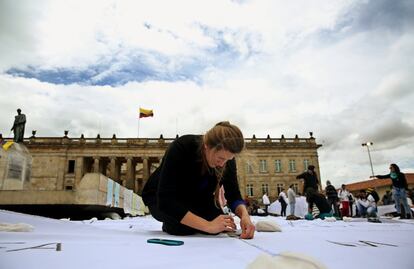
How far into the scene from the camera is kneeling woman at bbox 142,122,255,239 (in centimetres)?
202

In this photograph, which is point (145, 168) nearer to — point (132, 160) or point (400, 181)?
point (132, 160)

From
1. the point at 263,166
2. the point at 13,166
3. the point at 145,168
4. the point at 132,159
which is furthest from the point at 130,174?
the point at 13,166

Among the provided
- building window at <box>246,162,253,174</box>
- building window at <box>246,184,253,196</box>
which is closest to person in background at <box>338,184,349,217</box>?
building window at <box>246,184,253,196</box>

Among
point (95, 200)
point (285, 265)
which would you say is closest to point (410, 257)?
point (285, 265)

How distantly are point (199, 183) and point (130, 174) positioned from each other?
3952cm

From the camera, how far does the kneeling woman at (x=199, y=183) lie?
6.61ft

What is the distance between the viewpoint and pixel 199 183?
234 centimetres

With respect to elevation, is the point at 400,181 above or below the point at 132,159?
below

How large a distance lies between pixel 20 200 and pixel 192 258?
7.32m

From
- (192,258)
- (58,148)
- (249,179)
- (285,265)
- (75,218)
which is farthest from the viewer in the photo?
(249,179)

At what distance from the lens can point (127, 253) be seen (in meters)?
1.37

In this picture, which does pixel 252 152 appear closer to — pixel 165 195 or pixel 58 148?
pixel 58 148

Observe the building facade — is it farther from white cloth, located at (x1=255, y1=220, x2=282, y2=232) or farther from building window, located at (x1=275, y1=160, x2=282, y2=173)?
white cloth, located at (x1=255, y1=220, x2=282, y2=232)

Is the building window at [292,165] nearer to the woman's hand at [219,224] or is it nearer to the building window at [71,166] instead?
the building window at [71,166]
